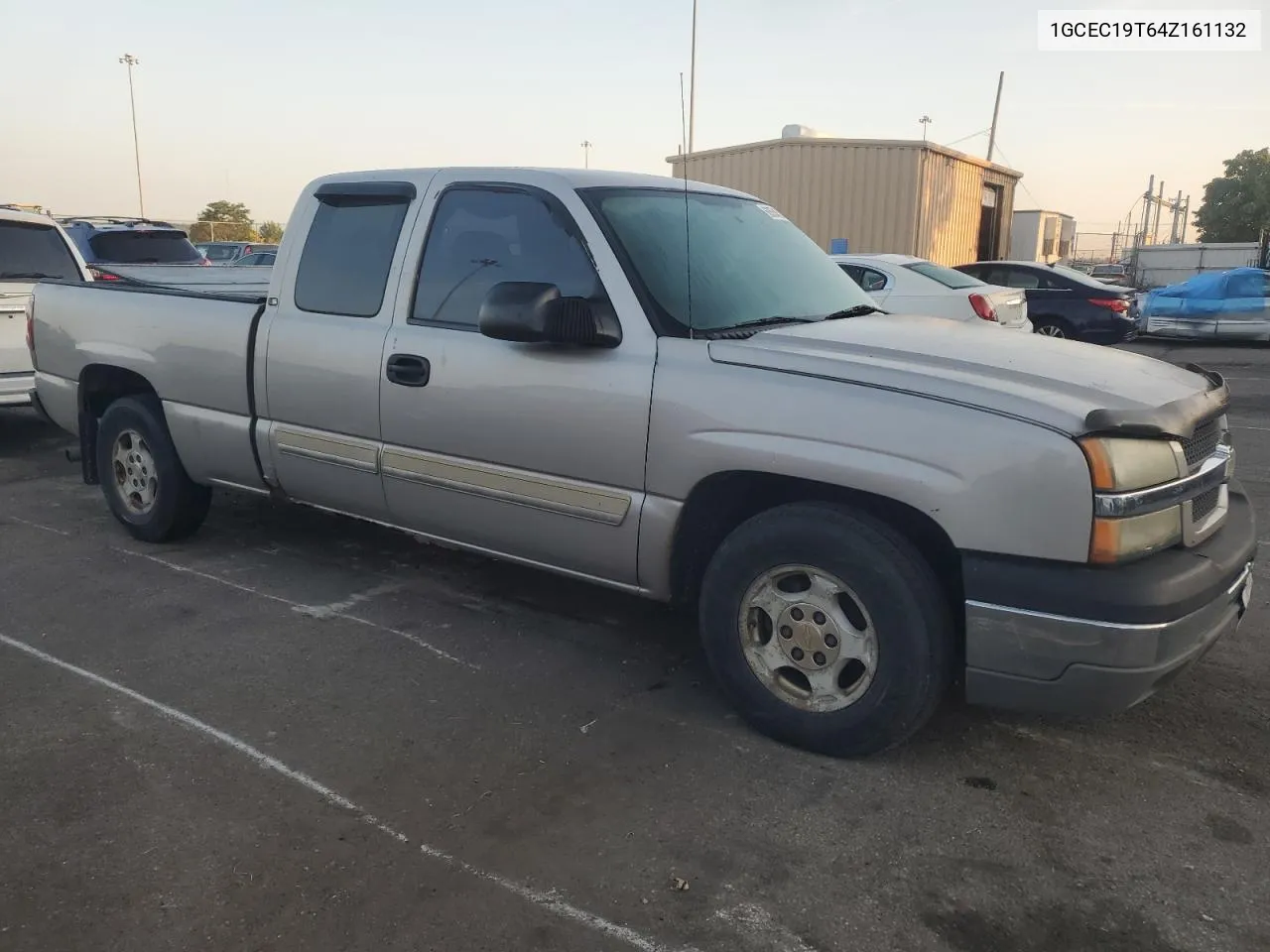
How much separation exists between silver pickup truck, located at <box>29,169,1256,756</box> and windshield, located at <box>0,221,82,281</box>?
4093 millimetres

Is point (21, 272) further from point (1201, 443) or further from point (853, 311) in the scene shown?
point (1201, 443)

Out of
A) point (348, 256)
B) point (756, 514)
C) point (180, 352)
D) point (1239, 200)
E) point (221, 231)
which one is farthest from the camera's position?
point (1239, 200)

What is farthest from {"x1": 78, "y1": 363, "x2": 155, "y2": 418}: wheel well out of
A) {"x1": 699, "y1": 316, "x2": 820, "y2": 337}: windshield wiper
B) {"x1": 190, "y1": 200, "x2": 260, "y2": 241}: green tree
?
{"x1": 190, "y1": 200, "x2": 260, "y2": 241}: green tree

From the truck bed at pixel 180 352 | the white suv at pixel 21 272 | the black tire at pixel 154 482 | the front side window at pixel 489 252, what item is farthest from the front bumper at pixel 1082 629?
the white suv at pixel 21 272

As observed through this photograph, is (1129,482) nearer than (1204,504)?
Yes

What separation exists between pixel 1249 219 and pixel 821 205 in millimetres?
44058

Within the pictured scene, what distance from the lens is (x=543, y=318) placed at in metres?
3.47

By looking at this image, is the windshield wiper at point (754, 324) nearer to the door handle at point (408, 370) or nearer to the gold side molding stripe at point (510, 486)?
the gold side molding stripe at point (510, 486)

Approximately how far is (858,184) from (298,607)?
1613cm

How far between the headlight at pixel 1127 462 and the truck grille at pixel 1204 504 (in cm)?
19

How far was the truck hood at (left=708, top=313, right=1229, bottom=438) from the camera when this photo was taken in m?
2.87

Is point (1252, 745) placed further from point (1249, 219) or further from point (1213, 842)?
point (1249, 219)

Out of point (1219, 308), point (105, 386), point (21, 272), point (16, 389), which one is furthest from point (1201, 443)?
point (1219, 308)

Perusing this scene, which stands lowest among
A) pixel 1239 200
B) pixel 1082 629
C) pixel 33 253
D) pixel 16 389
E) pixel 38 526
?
pixel 38 526
